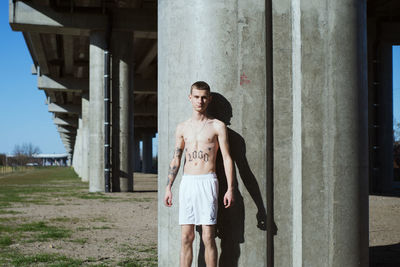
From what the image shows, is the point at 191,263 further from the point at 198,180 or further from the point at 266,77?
the point at 266,77

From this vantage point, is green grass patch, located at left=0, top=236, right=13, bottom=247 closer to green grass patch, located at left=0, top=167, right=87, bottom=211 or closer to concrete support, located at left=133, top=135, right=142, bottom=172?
green grass patch, located at left=0, top=167, right=87, bottom=211

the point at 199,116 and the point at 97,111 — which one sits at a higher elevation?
the point at 97,111

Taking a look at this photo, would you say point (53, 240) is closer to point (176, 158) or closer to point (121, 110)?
point (176, 158)

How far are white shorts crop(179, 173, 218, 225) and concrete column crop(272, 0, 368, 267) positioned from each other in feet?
2.65

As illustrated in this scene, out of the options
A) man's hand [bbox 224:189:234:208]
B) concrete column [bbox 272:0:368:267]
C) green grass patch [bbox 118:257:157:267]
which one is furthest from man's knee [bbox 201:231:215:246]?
green grass patch [bbox 118:257:157:267]

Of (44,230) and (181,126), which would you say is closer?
(181,126)

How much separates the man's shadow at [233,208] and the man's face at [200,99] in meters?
0.32

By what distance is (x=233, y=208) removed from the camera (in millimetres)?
5453

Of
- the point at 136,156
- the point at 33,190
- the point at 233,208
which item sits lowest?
the point at 136,156

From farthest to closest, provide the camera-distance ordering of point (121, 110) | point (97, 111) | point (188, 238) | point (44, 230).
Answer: point (121, 110)
point (97, 111)
point (44, 230)
point (188, 238)

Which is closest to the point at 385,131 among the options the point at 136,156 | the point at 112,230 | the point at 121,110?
the point at 121,110

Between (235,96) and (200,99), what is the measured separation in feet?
1.61

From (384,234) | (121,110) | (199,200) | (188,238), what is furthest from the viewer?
(121,110)

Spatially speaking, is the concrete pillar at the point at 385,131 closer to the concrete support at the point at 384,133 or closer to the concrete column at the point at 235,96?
the concrete support at the point at 384,133
